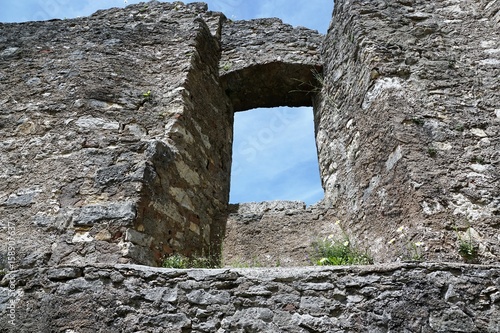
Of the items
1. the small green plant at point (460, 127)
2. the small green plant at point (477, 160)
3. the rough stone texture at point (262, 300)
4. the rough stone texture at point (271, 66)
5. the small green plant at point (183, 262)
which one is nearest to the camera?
the rough stone texture at point (262, 300)

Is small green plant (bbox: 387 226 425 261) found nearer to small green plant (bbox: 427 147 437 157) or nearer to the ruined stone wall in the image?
small green plant (bbox: 427 147 437 157)

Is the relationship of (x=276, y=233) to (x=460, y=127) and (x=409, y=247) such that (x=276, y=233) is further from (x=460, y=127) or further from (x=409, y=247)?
(x=460, y=127)

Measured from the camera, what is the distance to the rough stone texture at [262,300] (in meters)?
2.54

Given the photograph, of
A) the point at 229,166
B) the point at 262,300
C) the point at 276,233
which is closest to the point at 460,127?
the point at 276,233

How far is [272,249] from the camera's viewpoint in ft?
14.8

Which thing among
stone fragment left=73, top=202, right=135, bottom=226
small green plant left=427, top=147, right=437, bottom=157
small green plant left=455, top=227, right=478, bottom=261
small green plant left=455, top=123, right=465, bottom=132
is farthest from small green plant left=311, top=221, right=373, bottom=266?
stone fragment left=73, top=202, right=135, bottom=226

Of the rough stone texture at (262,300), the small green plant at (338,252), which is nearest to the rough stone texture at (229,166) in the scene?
the rough stone texture at (262,300)

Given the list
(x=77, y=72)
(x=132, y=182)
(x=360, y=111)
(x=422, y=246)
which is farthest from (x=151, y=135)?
(x=422, y=246)

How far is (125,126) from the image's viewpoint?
450 cm

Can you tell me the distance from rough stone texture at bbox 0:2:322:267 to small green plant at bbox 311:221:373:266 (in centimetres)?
108

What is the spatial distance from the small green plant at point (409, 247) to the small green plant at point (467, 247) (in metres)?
0.25

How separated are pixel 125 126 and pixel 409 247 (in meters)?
2.86

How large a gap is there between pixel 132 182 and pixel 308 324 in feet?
6.49

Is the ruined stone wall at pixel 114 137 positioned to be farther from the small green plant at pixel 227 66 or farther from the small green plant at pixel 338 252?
the small green plant at pixel 338 252
